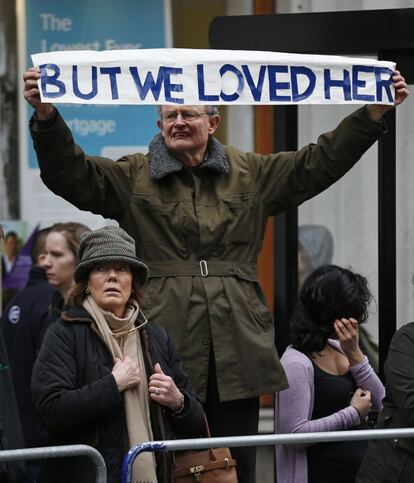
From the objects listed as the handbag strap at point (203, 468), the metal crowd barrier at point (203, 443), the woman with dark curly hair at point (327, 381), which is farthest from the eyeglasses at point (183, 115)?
the metal crowd barrier at point (203, 443)

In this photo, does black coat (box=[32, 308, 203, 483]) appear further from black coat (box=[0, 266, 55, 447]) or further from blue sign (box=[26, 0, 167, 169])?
blue sign (box=[26, 0, 167, 169])

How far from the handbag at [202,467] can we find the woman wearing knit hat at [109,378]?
0.09 m

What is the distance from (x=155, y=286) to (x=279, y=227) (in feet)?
6.09

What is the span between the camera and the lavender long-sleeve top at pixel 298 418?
5961 mm

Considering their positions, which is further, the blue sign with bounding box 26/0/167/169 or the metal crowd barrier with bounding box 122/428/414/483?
the blue sign with bounding box 26/0/167/169

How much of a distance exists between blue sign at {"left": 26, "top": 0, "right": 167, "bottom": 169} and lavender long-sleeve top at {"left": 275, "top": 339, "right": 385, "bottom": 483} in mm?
3540

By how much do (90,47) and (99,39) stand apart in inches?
3.3

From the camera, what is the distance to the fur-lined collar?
5.80m

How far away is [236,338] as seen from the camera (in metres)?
5.72

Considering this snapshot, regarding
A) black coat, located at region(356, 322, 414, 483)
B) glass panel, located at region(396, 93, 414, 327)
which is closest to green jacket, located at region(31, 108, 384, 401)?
black coat, located at region(356, 322, 414, 483)

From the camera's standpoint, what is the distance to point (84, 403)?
4965mm

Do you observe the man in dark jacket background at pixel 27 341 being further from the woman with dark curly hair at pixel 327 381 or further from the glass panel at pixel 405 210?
the glass panel at pixel 405 210

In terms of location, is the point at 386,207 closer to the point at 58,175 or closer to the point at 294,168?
the point at 294,168

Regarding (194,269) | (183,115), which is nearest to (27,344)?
(194,269)
